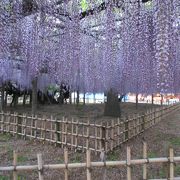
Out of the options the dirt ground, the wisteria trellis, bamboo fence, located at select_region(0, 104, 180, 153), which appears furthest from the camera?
bamboo fence, located at select_region(0, 104, 180, 153)

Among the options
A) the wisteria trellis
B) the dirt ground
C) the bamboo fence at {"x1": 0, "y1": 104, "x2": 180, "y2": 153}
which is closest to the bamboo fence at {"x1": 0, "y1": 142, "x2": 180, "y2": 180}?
the dirt ground

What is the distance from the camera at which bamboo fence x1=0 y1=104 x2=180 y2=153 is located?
6004mm

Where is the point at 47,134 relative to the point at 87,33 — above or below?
below

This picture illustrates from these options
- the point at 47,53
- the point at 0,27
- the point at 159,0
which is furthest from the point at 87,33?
the point at 159,0

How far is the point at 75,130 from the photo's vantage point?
654 centimetres

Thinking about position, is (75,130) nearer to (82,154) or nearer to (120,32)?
(82,154)

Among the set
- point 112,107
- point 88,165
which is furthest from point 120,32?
point 112,107

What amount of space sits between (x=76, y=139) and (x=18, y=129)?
6.58ft

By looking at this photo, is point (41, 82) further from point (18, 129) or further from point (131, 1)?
point (131, 1)

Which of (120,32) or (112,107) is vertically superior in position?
(120,32)

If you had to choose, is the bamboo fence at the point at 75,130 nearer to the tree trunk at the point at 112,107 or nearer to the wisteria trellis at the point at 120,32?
the wisteria trellis at the point at 120,32

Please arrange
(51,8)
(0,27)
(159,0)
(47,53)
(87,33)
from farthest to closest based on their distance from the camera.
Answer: (47,53) → (87,33) → (51,8) → (0,27) → (159,0)

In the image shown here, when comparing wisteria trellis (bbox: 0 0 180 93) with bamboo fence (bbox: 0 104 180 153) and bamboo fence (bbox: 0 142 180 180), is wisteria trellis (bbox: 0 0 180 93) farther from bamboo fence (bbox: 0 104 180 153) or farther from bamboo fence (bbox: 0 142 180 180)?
bamboo fence (bbox: 0 104 180 153)

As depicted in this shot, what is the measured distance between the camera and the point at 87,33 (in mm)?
6812
